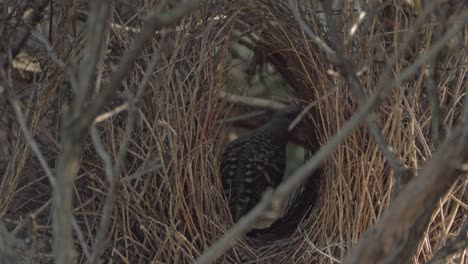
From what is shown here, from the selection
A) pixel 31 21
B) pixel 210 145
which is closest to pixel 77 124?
pixel 210 145

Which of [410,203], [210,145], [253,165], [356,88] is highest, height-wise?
[356,88]

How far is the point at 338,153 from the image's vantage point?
222cm

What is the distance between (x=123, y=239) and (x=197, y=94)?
43 centimetres

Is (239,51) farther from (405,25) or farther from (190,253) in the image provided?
(190,253)

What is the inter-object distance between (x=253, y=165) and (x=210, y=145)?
1.20 ft

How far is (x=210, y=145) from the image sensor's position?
2373 mm

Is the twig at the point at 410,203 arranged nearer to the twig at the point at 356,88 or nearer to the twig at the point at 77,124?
the twig at the point at 356,88

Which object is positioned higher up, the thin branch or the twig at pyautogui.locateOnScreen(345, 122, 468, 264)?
the thin branch

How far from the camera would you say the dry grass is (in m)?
2.12

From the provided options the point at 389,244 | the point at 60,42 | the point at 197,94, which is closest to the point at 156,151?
the point at 197,94

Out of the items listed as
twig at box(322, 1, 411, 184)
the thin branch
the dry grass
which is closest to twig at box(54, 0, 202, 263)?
twig at box(322, 1, 411, 184)

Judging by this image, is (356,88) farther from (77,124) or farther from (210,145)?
(210,145)

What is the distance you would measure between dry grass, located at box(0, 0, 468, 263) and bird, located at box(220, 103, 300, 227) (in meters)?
0.22

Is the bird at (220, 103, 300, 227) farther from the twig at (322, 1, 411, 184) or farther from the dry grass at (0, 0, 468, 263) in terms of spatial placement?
the twig at (322, 1, 411, 184)
